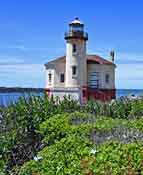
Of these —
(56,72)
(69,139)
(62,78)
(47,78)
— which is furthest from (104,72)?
(69,139)

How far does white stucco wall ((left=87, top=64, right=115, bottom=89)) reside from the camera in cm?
4403

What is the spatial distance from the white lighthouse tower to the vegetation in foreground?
28234mm

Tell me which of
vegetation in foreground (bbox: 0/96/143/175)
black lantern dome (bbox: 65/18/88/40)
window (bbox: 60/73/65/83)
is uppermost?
black lantern dome (bbox: 65/18/88/40)

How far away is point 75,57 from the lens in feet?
Answer: 141

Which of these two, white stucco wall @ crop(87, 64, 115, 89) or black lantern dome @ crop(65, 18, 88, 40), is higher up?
black lantern dome @ crop(65, 18, 88, 40)

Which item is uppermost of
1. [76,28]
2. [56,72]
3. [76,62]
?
[76,28]

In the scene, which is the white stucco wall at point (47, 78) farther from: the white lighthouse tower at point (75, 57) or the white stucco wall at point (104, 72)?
the white stucco wall at point (104, 72)

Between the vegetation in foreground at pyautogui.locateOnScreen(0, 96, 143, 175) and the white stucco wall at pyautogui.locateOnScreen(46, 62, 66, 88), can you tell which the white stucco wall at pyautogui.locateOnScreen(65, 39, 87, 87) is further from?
the vegetation in foreground at pyautogui.locateOnScreen(0, 96, 143, 175)

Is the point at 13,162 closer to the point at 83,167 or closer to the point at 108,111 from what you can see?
the point at 83,167

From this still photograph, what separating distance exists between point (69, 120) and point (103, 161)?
452cm

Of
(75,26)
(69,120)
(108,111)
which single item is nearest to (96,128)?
(69,120)

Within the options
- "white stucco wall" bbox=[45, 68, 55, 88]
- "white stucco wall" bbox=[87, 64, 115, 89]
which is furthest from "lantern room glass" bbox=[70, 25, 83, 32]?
"white stucco wall" bbox=[45, 68, 55, 88]

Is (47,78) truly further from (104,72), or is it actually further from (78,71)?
(104,72)

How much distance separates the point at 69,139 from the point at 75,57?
36890mm
